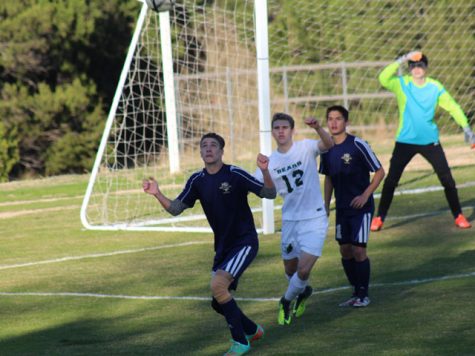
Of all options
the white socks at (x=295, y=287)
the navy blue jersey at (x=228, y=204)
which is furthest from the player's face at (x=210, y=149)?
the white socks at (x=295, y=287)

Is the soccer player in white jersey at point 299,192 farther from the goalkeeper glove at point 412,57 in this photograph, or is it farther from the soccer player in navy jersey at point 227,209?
the goalkeeper glove at point 412,57

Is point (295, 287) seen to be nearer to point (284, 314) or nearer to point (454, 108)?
point (284, 314)

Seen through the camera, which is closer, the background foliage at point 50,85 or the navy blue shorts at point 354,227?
the navy blue shorts at point 354,227

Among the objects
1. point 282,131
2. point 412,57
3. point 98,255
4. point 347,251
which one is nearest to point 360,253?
point 347,251

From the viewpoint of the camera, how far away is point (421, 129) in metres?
14.1

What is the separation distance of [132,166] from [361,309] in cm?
1342

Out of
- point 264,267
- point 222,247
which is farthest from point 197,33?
point 222,247

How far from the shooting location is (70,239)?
1584 cm

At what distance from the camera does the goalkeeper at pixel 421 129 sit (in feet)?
46.2

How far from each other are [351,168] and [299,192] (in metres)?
0.62

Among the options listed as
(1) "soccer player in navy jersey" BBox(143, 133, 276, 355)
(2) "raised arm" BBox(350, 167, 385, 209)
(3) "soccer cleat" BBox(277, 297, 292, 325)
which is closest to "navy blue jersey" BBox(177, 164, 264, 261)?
(1) "soccer player in navy jersey" BBox(143, 133, 276, 355)

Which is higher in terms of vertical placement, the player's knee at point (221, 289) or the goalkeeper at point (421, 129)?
the goalkeeper at point (421, 129)

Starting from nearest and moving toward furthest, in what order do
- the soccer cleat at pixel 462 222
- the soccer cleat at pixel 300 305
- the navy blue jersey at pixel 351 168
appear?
the soccer cleat at pixel 300 305 → the navy blue jersey at pixel 351 168 → the soccer cleat at pixel 462 222

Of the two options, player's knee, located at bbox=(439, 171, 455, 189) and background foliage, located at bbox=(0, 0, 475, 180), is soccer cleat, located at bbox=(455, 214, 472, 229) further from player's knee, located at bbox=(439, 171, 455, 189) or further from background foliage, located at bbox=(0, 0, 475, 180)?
background foliage, located at bbox=(0, 0, 475, 180)
